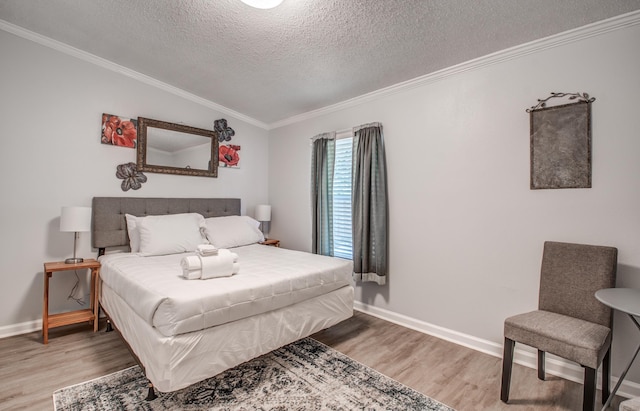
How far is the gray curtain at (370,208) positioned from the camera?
3.16 meters

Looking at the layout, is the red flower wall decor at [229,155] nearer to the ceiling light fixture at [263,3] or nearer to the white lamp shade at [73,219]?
the white lamp shade at [73,219]

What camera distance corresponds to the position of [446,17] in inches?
82.3

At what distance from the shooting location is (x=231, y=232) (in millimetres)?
3600

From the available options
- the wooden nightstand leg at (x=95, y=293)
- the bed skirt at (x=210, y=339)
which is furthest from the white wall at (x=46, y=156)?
the bed skirt at (x=210, y=339)

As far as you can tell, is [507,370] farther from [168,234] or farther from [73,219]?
[73,219]

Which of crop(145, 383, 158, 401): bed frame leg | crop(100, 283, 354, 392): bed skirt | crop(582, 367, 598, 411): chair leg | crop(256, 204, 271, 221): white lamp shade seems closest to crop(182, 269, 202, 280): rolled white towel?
crop(100, 283, 354, 392): bed skirt

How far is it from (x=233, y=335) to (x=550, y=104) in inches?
110

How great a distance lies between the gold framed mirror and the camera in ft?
11.4

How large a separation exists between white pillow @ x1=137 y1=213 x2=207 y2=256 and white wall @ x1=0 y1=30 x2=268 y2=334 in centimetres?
53

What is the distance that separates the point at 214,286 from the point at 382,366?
141 cm

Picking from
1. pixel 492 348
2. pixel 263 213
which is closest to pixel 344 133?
pixel 263 213

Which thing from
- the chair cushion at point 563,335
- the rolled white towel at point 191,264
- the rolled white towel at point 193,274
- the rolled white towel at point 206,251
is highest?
Result: the rolled white towel at point 206,251

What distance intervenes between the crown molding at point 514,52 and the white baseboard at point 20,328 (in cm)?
387

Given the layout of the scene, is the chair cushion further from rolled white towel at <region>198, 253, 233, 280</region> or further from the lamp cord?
the lamp cord
